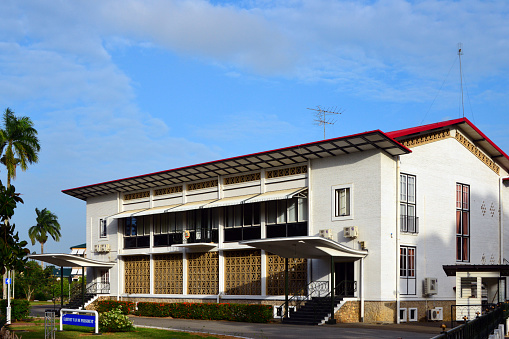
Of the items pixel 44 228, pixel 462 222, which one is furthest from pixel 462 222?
pixel 44 228

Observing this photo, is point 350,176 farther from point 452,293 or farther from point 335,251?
point 452,293

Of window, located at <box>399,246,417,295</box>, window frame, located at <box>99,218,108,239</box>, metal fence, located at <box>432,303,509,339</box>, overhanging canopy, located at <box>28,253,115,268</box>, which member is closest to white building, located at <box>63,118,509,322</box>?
window, located at <box>399,246,417,295</box>

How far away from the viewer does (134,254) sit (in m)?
42.7

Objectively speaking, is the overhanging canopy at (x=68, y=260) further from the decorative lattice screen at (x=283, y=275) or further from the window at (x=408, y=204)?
the window at (x=408, y=204)

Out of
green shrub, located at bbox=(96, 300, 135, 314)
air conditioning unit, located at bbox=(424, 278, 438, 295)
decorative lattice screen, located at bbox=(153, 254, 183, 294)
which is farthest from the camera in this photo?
decorative lattice screen, located at bbox=(153, 254, 183, 294)

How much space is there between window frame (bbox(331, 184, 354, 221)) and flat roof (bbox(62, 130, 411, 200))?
162 centimetres

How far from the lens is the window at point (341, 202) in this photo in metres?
30.6

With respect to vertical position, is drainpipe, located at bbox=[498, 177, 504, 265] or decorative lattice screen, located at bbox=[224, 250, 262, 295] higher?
drainpipe, located at bbox=[498, 177, 504, 265]

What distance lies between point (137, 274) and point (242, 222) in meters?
10.7

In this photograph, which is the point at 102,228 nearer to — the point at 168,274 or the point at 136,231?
the point at 136,231

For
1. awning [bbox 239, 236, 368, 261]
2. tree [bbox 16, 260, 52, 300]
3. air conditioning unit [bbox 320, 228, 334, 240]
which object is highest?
air conditioning unit [bbox 320, 228, 334, 240]

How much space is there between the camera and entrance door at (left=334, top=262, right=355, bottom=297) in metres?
30.4

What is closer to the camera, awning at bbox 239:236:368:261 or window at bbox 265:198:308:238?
awning at bbox 239:236:368:261

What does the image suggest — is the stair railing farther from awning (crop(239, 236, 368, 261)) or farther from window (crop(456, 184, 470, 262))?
window (crop(456, 184, 470, 262))
